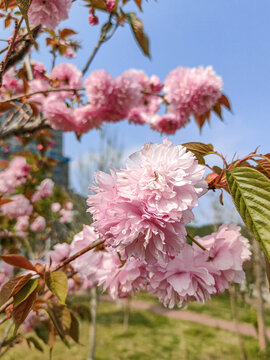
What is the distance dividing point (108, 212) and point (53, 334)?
566 mm

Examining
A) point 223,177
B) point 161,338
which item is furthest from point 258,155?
point 161,338

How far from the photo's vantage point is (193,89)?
4.30ft

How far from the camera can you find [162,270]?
0.52 meters

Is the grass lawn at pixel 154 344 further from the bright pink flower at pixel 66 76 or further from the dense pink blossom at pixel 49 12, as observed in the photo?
the dense pink blossom at pixel 49 12

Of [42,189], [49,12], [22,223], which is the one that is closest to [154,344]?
[22,223]

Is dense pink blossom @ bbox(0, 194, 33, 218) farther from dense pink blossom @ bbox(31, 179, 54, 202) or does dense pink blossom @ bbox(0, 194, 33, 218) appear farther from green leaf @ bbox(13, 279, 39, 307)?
green leaf @ bbox(13, 279, 39, 307)

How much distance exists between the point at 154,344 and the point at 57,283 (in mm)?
5206

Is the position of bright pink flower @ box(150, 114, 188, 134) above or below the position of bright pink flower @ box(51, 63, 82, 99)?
below

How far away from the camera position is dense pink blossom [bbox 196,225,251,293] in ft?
1.78

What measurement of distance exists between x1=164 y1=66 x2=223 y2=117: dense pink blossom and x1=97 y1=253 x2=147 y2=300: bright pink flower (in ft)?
2.98

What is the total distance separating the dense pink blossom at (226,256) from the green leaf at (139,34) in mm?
721

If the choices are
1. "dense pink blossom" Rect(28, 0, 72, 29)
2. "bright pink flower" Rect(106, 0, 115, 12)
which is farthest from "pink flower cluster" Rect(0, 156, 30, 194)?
"dense pink blossom" Rect(28, 0, 72, 29)

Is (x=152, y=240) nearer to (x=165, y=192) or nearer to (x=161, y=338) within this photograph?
(x=165, y=192)

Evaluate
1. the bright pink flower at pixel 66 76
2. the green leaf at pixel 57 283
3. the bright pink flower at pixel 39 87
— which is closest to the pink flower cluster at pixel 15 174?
the bright pink flower at pixel 39 87
